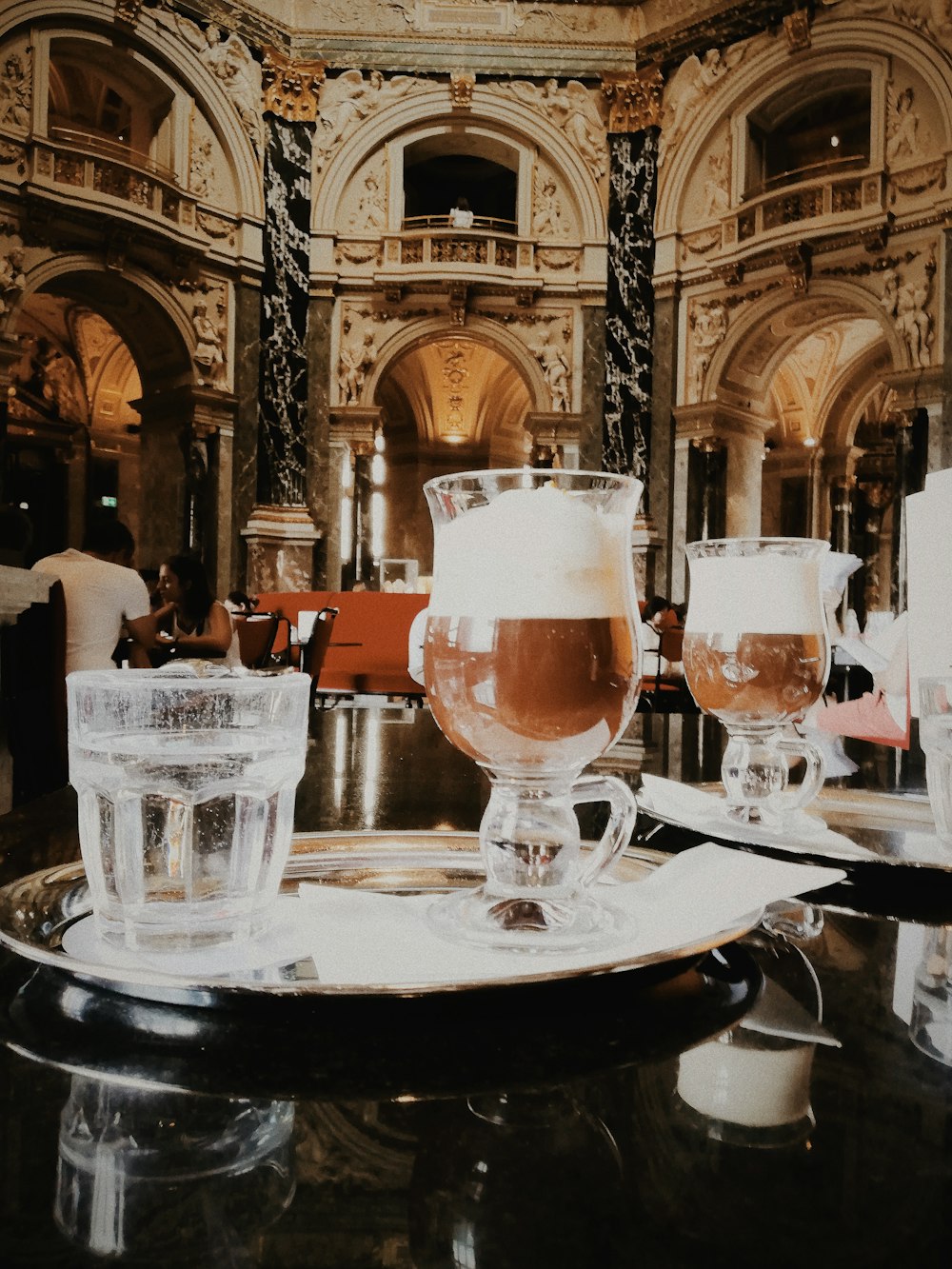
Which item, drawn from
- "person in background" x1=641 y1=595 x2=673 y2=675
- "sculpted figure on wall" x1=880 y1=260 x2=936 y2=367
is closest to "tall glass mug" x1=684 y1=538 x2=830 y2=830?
"person in background" x1=641 y1=595 x2=673 y2=675

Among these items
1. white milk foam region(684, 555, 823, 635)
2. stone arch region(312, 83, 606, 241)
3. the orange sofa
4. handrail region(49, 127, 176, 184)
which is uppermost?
stone arch region(312, 83, 606, 241)

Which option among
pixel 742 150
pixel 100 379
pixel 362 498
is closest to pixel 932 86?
pixel 742 150

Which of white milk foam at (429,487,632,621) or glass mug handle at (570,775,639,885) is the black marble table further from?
white milk foam at (429,487,632,621)

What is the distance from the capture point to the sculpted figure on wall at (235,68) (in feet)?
36.1

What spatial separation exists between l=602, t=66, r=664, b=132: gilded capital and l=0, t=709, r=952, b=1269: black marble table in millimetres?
12872

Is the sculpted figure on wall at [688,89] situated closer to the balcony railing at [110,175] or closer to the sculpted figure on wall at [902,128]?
the sculpted figure on wall at [902,128]

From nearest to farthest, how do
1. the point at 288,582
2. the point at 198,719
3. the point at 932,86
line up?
the point at 198,719
the point at 932,86
the point at 288,582

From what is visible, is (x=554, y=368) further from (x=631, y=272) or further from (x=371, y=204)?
(x=371, y=204)

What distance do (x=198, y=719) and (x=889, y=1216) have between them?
385 mm

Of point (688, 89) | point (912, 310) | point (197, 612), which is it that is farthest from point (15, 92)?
point (912, 310)

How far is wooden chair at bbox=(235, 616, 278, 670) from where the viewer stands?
6.65 metres

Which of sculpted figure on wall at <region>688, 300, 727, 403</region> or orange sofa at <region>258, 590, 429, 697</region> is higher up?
sculpted figure on wall at <region>688, 300, 727, 403</region>

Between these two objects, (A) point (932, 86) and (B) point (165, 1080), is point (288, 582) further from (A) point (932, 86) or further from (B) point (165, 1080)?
(B) point (165, 1080)

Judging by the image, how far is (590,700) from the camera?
63cm
